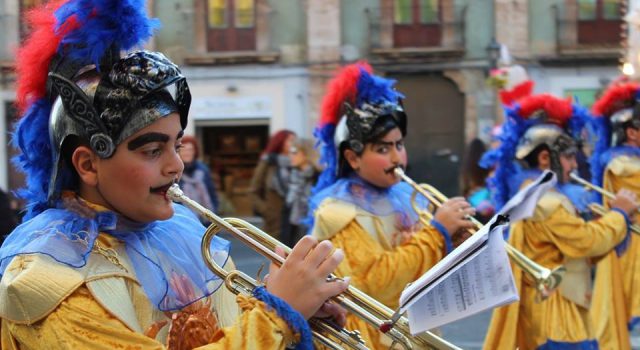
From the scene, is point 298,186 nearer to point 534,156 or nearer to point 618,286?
point 618,286

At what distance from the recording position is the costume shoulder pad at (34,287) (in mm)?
2227

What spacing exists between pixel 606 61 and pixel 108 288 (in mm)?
18422

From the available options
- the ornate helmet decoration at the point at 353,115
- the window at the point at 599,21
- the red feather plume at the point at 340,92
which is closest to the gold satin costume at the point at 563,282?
the ornate helmet decoration at the point at 353,115

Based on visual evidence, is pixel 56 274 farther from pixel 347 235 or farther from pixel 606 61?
pixel 606 61

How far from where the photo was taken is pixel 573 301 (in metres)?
5.55

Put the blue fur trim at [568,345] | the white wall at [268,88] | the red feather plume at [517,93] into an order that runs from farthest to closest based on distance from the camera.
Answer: the white wall at [268,88], the red feather plume at [517,93], the blue fur trim at [568,345]

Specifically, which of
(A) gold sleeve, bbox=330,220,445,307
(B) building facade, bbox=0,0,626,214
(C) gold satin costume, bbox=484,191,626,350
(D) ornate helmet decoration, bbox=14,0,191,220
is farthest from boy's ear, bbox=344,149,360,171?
(B) building facade, bbox=0,0,626,214

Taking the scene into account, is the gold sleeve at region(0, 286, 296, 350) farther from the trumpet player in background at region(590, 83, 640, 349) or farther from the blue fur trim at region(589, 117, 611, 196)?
the blue fur trim at region(589, 117, 611, 196)

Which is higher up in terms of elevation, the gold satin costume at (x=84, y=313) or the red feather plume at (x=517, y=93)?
the red feather plume at (x=517, y=93)

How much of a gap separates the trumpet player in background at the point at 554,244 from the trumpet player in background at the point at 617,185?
1.55ft

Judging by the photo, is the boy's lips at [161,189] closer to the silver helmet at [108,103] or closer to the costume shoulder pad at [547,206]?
the silver helmet at [108,103]

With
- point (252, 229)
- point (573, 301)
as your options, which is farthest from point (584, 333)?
point (252, 229)

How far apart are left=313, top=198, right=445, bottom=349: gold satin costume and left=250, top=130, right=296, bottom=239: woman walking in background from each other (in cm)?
545

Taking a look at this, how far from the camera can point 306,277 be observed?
2.33 metres
